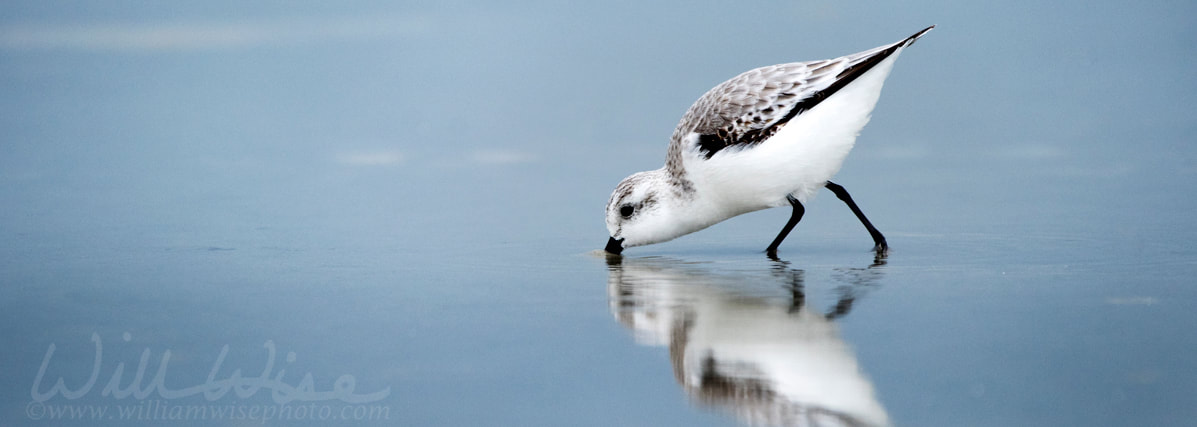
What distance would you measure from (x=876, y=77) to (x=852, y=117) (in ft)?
1.22

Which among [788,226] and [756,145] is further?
[788,226]

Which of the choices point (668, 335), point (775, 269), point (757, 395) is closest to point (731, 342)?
point (668, 335)

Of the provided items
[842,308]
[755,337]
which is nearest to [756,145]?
[842,308]

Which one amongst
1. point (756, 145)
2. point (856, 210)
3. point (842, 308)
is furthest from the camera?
point (856, 210)

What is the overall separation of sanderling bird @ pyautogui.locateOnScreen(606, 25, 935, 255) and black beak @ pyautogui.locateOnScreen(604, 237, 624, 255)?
7cm

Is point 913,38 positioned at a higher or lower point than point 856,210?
higher

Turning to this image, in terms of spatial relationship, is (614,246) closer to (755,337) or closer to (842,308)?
(842,308)

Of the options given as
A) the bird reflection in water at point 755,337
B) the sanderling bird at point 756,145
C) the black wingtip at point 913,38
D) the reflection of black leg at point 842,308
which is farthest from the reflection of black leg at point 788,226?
the reflection of black leg at point 842,308

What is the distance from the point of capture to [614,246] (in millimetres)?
8984

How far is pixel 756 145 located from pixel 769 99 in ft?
1.31

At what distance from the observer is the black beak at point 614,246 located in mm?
8953

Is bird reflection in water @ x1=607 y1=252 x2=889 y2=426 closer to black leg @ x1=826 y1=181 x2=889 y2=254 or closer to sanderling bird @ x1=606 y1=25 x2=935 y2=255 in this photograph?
sanderling bird @ x1=606 y1=25 x2=935 y2=255

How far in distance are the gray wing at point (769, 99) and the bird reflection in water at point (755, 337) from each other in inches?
42.7

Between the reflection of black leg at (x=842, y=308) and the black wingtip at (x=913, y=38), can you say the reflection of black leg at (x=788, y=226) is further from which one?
the reflection of black leg at (x=842, y=308)
